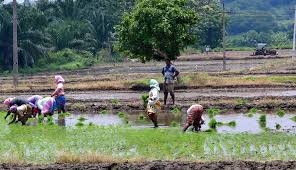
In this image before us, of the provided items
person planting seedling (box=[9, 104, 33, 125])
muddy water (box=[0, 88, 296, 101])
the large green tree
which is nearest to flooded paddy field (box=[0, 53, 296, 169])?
person planting seedling (box=[9, 104, 33, 125])

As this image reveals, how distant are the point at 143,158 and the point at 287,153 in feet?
11.0

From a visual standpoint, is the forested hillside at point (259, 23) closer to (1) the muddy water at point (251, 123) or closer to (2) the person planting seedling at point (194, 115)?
(1) the muddy water at point (251, 123)

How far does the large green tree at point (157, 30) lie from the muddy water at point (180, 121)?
40.7 ft

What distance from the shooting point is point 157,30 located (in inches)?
1457

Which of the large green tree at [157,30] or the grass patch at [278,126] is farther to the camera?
the large green tree at [157,30]

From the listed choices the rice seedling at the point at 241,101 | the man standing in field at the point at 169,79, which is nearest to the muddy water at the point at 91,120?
the man standing in field at the point at 169,79

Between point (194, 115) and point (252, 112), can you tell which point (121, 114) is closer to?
point (252, 112)

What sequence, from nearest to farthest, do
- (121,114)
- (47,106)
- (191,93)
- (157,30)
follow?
(47,106) → (121,114) → (191,93) → (157,30)

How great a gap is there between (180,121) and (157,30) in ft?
50.5

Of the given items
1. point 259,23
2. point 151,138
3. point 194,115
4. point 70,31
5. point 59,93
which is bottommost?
point 151,138

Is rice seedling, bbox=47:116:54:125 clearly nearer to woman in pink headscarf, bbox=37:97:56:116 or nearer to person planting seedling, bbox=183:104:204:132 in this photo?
woman in pink headscarf, bbox=37:97:56:116

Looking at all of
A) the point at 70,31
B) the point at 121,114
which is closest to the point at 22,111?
→ the point at 121,114

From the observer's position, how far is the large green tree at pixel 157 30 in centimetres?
3719

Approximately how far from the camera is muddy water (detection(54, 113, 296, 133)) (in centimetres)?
1986
